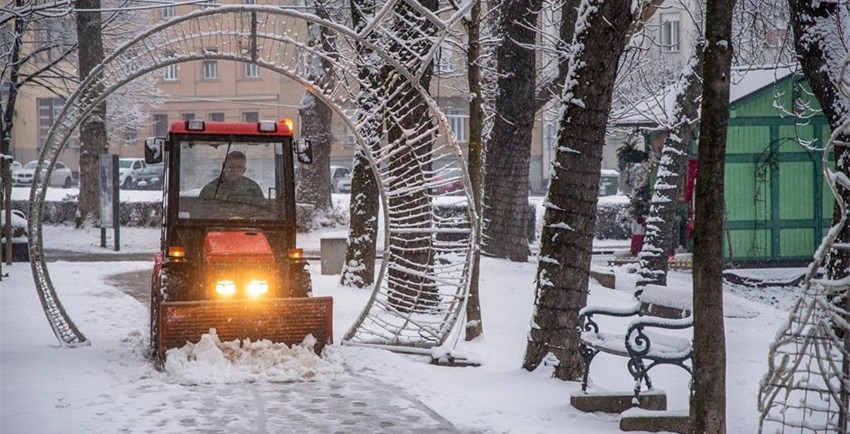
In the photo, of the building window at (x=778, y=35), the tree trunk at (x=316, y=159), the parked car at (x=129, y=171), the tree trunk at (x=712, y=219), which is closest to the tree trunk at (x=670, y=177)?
the building window at (x=778, y=35)

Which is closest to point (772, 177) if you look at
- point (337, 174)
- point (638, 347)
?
point (638, 347)

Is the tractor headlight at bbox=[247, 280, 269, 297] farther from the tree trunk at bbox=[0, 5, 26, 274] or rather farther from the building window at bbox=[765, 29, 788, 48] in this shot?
the tree trunk at bbox=[0, 5, 26, 274]

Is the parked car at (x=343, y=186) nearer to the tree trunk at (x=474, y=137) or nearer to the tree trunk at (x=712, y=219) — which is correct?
the tree trunk at (x=474, y=137)

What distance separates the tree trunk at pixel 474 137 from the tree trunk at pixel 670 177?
211 inches

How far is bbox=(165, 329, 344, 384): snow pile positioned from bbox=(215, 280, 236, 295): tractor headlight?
45 cm

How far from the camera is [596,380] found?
10820 mm

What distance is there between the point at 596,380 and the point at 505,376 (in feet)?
3.75

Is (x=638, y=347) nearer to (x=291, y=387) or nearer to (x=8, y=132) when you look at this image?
(x=291, y=387)

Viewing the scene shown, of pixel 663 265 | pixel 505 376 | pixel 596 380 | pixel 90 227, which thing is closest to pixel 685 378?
pixel 596 380

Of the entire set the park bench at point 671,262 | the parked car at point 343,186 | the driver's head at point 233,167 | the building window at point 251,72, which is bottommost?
the park bench at point 671,262

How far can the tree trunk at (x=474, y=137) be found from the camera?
11680 millimetres

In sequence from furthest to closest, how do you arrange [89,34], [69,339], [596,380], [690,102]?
[89,34] < [690,102] < [69,339] < [596,380]

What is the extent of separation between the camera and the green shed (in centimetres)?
2248

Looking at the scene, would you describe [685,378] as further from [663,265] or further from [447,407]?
[663,265]
